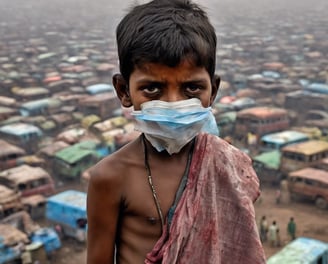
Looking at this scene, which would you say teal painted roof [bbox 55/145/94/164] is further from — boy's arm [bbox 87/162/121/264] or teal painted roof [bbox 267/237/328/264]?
boy's arm [bbox 87/162/121/264]

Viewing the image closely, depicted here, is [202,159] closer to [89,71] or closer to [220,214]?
[220,214]

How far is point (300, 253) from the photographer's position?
862 cm

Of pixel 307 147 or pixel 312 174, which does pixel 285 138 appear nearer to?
pixel 307 147

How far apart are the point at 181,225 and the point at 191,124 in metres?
0.28

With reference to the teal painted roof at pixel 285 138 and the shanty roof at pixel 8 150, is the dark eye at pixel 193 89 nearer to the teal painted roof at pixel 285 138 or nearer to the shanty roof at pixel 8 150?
the shanty roof at pixel 8 150

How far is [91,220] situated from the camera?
153 cm

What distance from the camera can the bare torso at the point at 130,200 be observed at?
149cm

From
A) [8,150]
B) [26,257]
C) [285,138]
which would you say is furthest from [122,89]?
[285,138]

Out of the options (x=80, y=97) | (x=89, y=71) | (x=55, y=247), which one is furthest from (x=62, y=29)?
(x=55, y=247)

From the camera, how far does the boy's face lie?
57.1 inches

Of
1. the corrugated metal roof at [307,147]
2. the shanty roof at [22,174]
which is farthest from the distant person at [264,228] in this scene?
the shanty roof at [22,174]

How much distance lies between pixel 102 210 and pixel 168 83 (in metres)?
0.42

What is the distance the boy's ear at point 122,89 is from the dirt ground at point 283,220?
383 inches

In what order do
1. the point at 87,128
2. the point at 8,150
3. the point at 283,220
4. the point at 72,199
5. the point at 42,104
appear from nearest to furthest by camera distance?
the point at 72,199 < the point at 283,220 < the point at 8,150 < the point at 87,128 < the point at 42,104
